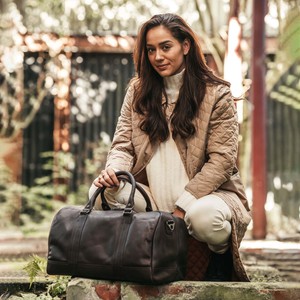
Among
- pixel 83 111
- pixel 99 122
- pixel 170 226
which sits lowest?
pixel 170 226

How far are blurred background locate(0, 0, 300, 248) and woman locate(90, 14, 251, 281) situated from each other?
22.8ft

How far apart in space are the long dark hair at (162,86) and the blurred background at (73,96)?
6.92 m

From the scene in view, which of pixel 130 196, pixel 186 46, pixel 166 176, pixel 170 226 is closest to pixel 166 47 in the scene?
pixel 186 46

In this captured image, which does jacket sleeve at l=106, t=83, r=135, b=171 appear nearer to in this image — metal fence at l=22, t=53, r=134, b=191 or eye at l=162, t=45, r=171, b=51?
eye at l=162, t=45, r=171, b=51

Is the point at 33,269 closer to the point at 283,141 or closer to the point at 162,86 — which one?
the point at 162,86

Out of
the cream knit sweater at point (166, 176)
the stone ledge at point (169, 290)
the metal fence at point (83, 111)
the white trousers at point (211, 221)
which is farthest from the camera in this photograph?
the metal fence at point (83, 111)

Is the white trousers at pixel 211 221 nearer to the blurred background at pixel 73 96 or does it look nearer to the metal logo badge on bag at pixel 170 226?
the metal logo badge on bag at pixel 170 226

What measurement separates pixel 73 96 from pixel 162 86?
7464mm

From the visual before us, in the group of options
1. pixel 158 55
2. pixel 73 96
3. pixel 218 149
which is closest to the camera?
pixel 218 149

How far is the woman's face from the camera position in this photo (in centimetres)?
412

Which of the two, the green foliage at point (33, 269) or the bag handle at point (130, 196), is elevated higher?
the bag handle at point (130, 196)


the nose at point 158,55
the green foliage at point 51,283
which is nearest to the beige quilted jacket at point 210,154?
the nose at point 158,55

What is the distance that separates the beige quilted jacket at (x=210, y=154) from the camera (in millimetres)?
3840

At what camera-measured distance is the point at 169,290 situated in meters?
3.48
